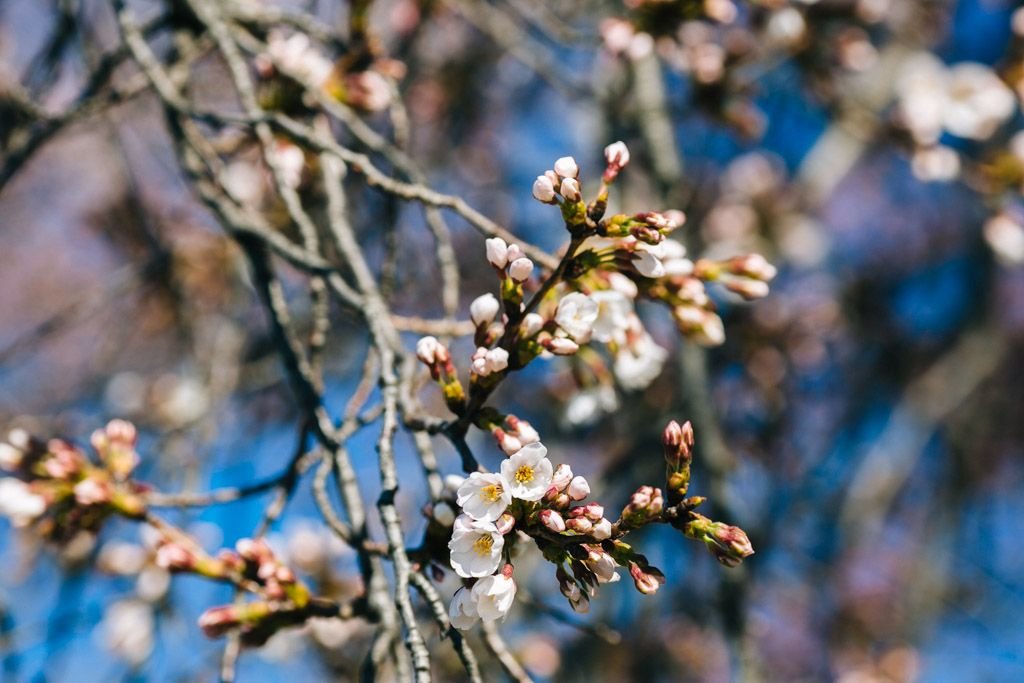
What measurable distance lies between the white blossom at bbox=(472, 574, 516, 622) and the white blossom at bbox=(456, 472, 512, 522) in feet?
0.28

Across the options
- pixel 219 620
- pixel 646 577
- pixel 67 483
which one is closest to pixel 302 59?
pixel 67 483

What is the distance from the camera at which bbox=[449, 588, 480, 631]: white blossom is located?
105 centimetres

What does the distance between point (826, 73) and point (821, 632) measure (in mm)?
3586

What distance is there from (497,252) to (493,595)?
48 centimetres

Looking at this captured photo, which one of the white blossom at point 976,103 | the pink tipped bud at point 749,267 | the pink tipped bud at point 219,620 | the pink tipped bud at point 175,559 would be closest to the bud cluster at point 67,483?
the pink tipped bud at point 175,559

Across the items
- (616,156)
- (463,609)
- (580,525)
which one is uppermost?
(616,156)

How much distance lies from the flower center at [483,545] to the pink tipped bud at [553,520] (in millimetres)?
73

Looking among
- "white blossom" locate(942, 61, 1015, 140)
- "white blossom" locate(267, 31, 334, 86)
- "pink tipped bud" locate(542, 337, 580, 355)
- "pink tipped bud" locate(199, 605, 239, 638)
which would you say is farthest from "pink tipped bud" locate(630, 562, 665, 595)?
"white blossom" locate(942, 61, 1015, 140)

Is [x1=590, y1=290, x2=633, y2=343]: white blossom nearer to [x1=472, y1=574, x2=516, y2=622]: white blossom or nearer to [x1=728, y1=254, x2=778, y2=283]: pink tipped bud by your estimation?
[x1=728, y1=254, x2=778, y2=283]: pink tipped bud

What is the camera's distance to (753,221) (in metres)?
4.98

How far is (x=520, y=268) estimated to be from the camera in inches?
47.6

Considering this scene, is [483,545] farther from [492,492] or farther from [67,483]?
[67,483]

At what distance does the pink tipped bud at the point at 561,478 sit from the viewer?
41.3 inches

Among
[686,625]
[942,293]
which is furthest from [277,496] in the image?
[942,293]
